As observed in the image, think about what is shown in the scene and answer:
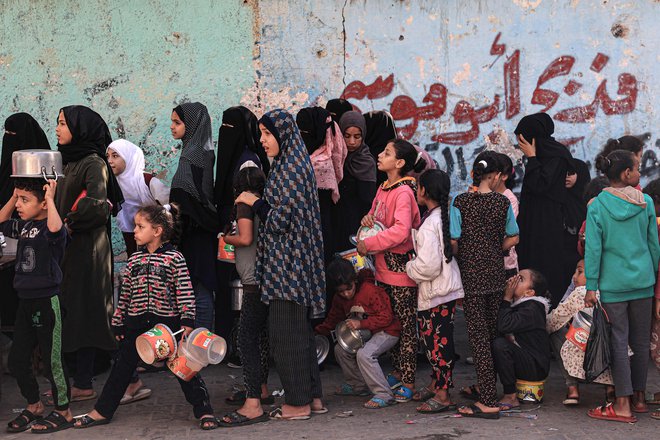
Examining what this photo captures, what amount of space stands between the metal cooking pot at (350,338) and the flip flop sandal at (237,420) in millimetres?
734

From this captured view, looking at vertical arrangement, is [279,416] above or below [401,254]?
below

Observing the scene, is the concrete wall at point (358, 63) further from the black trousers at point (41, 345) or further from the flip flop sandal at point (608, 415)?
the flip flop sandal at point (608, 415)

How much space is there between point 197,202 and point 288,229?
1.03 meters

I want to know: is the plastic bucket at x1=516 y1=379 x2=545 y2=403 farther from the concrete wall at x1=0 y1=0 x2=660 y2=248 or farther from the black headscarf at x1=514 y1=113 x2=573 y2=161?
the concrete wall at x1=0 y1=0 x2=660 y2=248

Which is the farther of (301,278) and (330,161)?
(330,161)

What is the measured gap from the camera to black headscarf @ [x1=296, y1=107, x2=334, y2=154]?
656cm

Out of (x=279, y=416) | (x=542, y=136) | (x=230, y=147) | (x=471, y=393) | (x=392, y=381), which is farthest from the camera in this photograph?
(x=542, y=136)

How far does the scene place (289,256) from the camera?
5.43m

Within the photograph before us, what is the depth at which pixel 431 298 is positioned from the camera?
5.65 meters

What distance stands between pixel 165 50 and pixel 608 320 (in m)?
4.76

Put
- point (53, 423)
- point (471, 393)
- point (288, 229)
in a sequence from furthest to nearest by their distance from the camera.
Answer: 1. point (471, 393)
2. point (288, 229)
3. point (53, 423)

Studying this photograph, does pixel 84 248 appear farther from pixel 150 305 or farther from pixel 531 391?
pixel 531 391

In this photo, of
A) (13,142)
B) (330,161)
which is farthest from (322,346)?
(13,142)

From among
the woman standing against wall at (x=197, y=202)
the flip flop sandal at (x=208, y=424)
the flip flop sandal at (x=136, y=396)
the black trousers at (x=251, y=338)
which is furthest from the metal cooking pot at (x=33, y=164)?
the flip flop sandal at (x=208, y=424)
